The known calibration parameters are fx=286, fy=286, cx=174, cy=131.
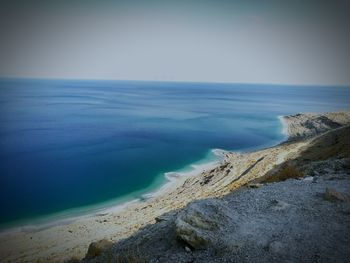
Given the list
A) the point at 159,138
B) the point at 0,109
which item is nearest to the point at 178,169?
the point at 159,138

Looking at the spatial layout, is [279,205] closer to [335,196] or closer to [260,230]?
[260,230]

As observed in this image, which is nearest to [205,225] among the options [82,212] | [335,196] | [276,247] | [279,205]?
[276,247]

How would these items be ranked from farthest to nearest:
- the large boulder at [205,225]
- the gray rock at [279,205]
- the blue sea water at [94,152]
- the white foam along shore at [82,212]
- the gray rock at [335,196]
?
the blue sea water at [94,152] < the white foam along shore at [82,212] < the gray rock at [335,196] < the gray rock at [279,205] < the large boulder at [205,225]

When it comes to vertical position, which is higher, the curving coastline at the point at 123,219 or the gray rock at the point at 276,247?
the gray rock at the point at 276,247

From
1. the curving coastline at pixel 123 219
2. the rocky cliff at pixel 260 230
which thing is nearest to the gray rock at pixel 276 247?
the rocky cliff at pixel 260 230

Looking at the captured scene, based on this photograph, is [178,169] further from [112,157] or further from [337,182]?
[337,182]

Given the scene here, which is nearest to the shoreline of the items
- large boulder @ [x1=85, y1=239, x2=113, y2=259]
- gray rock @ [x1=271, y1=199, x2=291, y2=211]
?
large boulder @ [x1=85, y1=239, x2=113, y2=259]

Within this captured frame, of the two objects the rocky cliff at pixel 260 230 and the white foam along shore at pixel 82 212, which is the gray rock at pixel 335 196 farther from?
the white foam along shore at pixel 82 212
